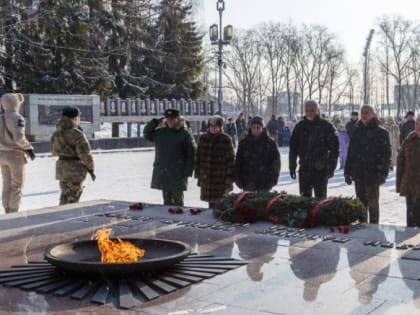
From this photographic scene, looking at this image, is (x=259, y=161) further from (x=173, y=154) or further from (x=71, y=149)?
(x=71, y=149)

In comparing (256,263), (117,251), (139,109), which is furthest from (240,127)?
(117,251)

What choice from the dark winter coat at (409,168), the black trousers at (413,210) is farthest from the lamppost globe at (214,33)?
the black trousers at (413,210)

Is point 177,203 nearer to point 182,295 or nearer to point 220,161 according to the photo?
point 220,161

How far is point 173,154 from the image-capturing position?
24.3 ft

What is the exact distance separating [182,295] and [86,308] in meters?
0.57

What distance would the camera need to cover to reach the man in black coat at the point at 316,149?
7004 mm

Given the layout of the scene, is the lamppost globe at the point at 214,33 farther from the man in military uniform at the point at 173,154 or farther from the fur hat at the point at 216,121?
the fur hat at the point at 216,121

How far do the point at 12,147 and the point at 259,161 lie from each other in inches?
120

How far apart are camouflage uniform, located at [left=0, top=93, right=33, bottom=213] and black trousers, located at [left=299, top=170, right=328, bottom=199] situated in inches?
134

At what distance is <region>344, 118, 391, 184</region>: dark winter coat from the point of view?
6.93 m

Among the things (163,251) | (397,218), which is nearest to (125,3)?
(397,218)

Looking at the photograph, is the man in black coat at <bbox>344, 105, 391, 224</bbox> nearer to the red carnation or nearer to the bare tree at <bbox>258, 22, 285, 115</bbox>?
the red carnation

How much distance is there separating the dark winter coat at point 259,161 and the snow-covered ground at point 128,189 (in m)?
2.25

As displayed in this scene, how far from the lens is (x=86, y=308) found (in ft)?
11.5
